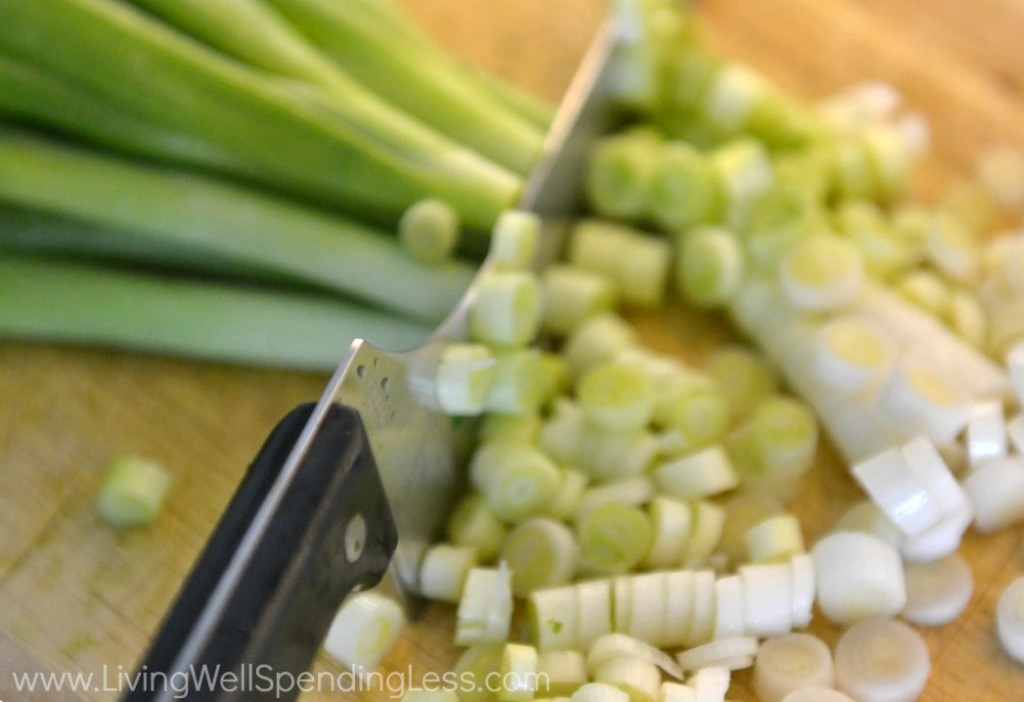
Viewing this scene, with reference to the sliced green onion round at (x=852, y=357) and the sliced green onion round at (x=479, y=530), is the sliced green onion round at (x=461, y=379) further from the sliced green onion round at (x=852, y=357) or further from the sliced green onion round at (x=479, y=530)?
the sliced green onion round at (x=852, y=357)

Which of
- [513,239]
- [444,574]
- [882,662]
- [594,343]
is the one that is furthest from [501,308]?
[882,662]

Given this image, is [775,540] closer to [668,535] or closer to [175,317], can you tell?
[668,535]

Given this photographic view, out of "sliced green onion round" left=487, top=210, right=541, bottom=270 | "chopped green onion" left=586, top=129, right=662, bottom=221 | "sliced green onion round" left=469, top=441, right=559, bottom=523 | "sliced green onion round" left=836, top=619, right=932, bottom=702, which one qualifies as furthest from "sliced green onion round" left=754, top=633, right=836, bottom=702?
"chopped green onion" left=586, top=129, right=662, bottom=221

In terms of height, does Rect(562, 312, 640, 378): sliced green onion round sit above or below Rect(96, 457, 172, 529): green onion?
above

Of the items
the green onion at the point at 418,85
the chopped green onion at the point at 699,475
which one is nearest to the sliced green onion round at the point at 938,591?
the chopped green onion at the point at 699,475

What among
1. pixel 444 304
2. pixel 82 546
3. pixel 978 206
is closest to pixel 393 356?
pixel 444 304

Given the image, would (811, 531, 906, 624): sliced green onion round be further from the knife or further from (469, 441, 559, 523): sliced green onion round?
the knife
